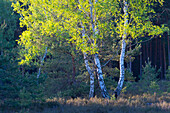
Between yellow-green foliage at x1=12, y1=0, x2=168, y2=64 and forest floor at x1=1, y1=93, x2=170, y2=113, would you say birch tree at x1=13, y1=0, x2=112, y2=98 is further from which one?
forest floor at x1=1, y1=93, x2=170, y2=113

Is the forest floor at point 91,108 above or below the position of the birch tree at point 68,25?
below

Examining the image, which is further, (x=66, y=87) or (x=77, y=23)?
(x=66, y=87)

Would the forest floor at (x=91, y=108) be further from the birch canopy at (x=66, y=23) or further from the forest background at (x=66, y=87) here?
the birch canopy at (x=66, y=23)

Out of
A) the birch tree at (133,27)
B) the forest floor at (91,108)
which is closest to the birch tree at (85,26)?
the birch tree at (133,27)

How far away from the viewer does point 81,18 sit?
466 inches

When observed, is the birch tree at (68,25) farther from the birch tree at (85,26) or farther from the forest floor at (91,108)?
the forest floor at (91,108)

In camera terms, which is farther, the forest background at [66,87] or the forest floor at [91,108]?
the forest background at [66,87]

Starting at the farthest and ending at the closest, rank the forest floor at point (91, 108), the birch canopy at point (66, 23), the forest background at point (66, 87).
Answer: the birch canopy at point (66, 23) < the forest background at point (66, 87) < the forest floor at point (91, 108)

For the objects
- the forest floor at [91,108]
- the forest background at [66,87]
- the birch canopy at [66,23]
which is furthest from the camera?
the birch canopy at [66,23]

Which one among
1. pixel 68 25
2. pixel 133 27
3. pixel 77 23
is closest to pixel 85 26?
pixel 77 23

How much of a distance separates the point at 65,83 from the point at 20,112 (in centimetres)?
684

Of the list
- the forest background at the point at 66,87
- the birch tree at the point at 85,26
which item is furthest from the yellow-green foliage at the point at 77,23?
the forest background at the point at 66,87

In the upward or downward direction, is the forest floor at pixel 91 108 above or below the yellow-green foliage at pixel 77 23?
below

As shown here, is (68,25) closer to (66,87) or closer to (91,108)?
(91,108)
